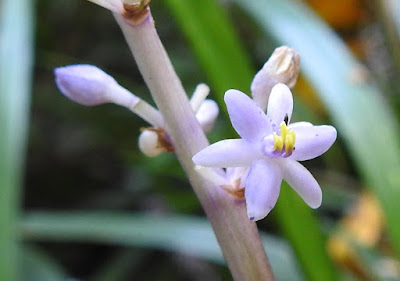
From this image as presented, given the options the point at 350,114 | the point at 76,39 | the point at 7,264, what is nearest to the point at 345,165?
the point at 350,114

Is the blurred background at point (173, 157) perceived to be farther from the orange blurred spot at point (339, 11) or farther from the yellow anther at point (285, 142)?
the yellow anther at point (285, 142)

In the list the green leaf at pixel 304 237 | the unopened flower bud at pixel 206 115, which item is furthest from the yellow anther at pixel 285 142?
the green leaf at pixel 304 237

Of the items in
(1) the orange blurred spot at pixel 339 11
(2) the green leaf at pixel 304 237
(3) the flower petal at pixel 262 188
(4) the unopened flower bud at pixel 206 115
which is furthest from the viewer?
(1) the orange blurred spot at pixel 339 11

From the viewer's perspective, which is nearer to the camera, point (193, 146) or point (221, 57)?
point (193, 146)

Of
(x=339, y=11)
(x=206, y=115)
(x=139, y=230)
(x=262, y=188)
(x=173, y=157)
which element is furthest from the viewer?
(x=339, y=11)

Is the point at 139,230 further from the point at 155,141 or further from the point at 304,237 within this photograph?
the point at 155,141

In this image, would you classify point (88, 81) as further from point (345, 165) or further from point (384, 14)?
point (345, 165)

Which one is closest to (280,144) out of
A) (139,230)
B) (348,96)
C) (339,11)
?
(348,96)
